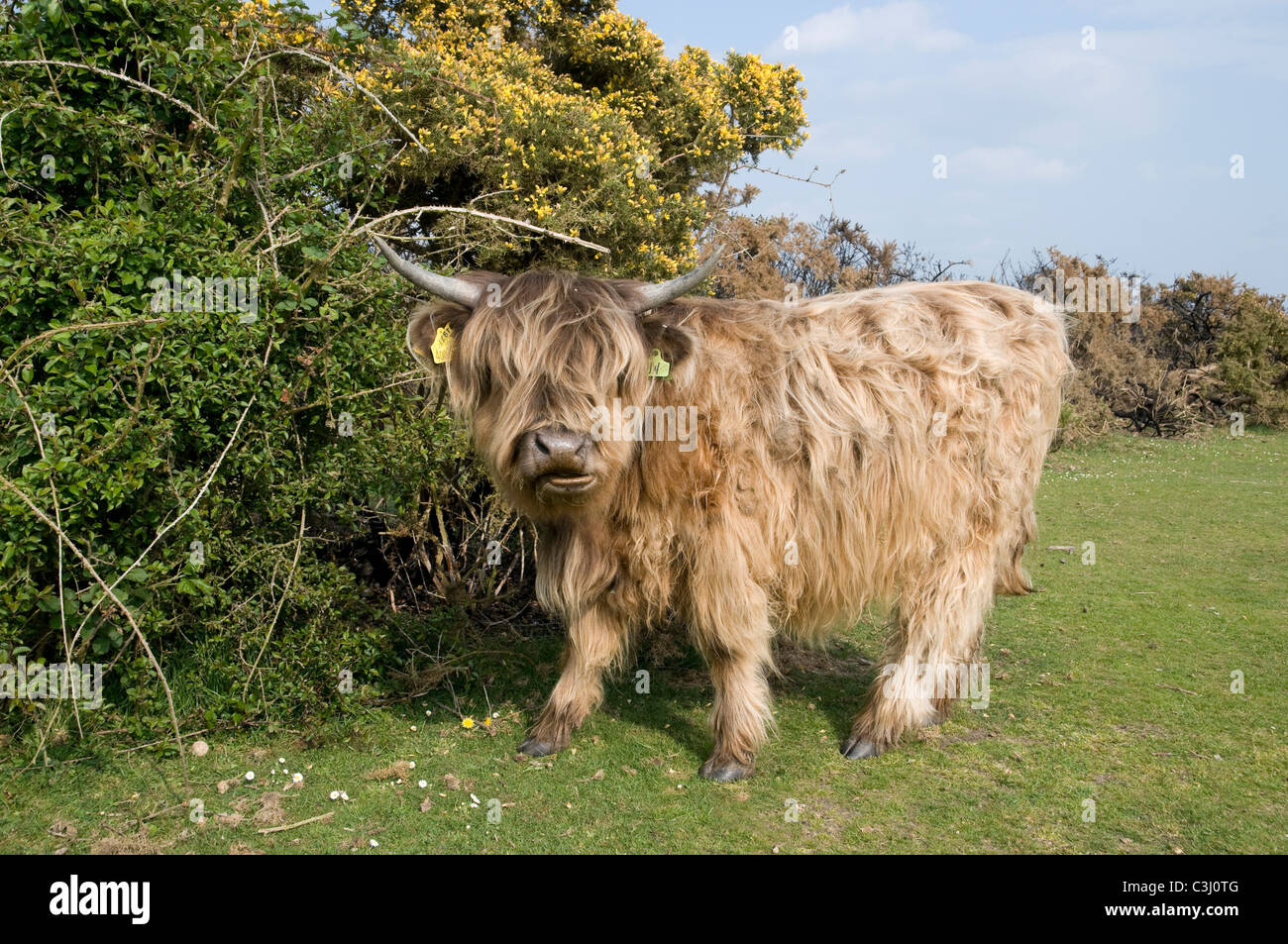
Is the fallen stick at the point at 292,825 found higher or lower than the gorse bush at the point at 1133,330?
lower

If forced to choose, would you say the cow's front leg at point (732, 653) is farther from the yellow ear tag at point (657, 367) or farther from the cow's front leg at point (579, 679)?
the yellow ear tag at point (657, 367)

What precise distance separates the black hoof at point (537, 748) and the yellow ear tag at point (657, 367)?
181 cm

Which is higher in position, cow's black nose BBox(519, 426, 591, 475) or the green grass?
cow's black nose BBox(519, 426, 591, 475)

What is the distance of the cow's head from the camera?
3570 mm

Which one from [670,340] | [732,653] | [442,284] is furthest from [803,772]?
[442,284]

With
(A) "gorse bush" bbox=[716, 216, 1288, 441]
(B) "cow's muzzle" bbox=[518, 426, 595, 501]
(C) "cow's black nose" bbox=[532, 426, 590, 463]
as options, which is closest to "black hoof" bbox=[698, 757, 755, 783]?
(B) "cow's muzzle" bbox=[518, 426, 595, 501]

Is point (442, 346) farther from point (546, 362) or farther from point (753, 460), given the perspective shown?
point (753, 460)

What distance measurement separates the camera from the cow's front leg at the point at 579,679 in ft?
14.1

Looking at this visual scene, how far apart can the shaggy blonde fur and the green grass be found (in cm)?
29

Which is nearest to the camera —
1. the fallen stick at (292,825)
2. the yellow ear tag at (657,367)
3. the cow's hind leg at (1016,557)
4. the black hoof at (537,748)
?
the fallen stick at (292,825)

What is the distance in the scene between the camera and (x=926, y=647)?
4.50 meters

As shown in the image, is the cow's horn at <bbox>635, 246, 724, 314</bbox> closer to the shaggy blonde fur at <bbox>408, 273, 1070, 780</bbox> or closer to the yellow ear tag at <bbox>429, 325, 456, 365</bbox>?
the shaggy blonde fur at <bbox>408, 273, 1070, 780</bbox>

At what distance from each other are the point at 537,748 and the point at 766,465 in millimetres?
1689

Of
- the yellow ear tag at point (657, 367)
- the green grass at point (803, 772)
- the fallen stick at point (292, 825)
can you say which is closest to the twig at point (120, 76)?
the yellow ear tag at point (657, 367)
